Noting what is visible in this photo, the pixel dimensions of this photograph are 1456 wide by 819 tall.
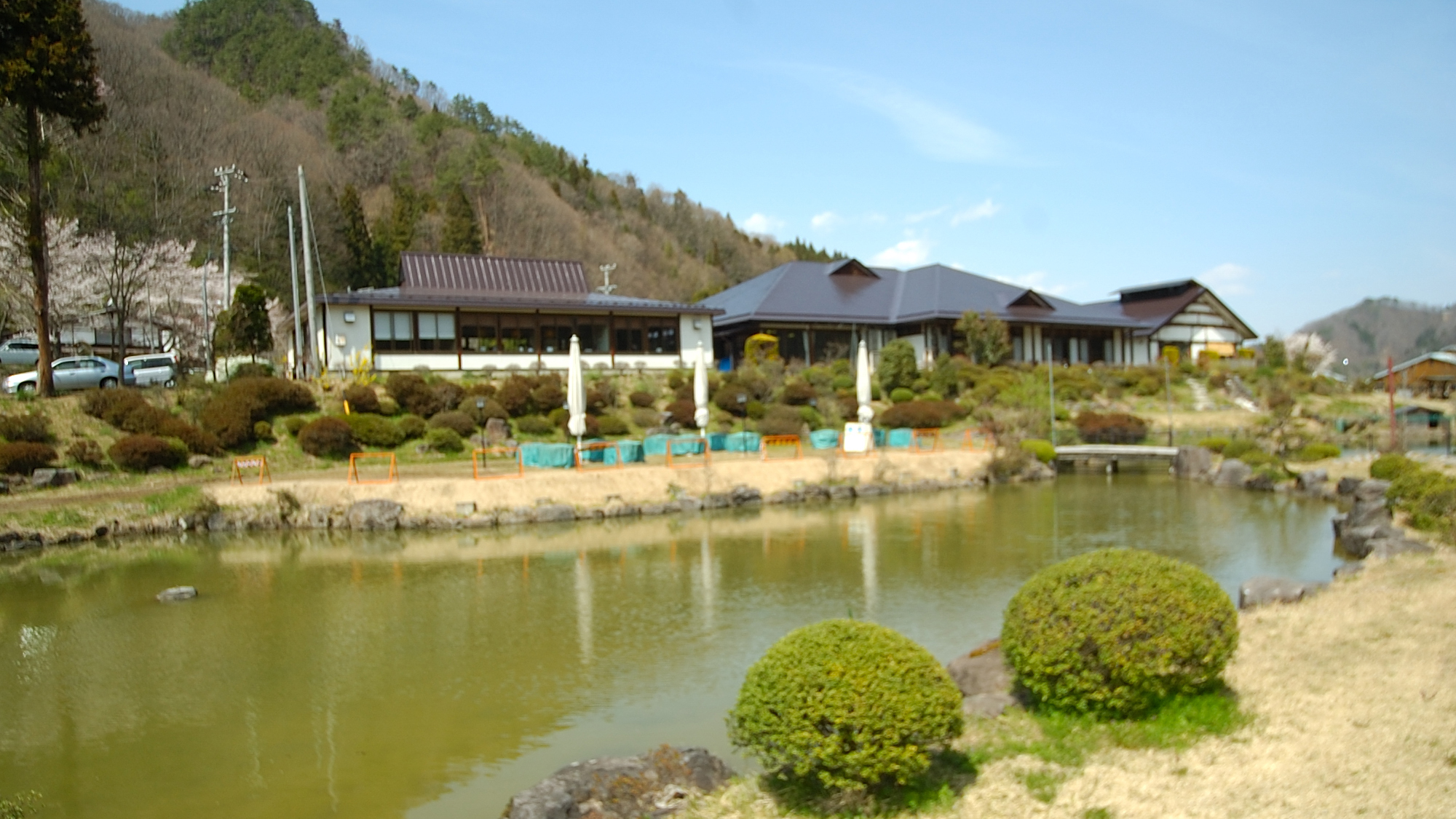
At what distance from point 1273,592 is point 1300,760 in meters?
4.63

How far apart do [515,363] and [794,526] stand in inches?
654

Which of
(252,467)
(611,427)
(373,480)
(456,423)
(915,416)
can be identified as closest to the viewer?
(373,480)

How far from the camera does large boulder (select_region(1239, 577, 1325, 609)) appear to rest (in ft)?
29.7

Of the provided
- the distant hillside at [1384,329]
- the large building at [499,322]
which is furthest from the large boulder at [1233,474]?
the distant hillside at [1384,329]

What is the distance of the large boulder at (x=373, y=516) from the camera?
18.1 metres

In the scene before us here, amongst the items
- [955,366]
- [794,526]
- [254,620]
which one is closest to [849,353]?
[955,366]

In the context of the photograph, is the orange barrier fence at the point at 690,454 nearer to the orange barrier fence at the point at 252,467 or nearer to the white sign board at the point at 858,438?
the white sign board at the point at 858,438

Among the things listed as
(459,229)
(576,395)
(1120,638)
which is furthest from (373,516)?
(459,229)

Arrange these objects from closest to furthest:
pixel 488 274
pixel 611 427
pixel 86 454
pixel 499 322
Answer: pixel 86 454 → pixel 611 427 → pixel 499 322 → pixel 488 274

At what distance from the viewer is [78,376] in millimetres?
26219

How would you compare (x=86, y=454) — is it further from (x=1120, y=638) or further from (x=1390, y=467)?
(x=1390, y=467)

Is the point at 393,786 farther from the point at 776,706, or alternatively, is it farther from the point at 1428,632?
the point at 1428,632

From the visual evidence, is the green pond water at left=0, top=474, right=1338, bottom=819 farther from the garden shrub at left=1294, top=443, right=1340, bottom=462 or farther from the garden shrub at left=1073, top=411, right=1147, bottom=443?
the garden shrub at left=1073, top=411, right=1147, bottom=443

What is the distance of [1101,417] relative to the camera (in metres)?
30.6
